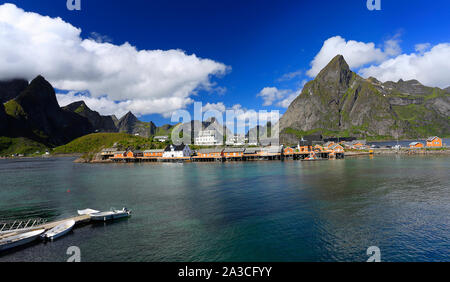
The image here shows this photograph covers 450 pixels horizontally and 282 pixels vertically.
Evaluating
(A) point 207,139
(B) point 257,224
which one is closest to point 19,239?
(B) point 257,224

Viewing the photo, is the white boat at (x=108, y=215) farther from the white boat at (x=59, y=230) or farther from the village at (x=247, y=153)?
the village at (x=247, y=153)

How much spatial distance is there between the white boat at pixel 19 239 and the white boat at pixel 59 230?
2.18ft

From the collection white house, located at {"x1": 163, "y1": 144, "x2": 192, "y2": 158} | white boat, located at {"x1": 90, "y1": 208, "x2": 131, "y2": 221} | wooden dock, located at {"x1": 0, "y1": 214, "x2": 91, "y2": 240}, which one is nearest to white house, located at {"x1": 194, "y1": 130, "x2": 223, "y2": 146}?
white house, located at {"x1": 163, "y1": 144, "x2": 192, "y2": 158}

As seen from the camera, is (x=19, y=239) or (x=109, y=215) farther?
(x=109, y=215)

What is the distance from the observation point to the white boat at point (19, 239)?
18344mm

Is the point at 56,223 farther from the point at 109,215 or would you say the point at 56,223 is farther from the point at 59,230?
the point at 109,215

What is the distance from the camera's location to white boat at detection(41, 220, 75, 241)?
1997 centimetres

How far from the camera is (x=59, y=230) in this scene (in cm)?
2073

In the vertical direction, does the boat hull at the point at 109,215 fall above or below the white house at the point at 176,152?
below

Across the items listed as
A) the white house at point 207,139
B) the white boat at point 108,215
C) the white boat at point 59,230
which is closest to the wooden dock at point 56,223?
the white boat at point 108,215

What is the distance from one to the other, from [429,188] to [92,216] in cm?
4952

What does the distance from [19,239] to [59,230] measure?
278 centimetres
